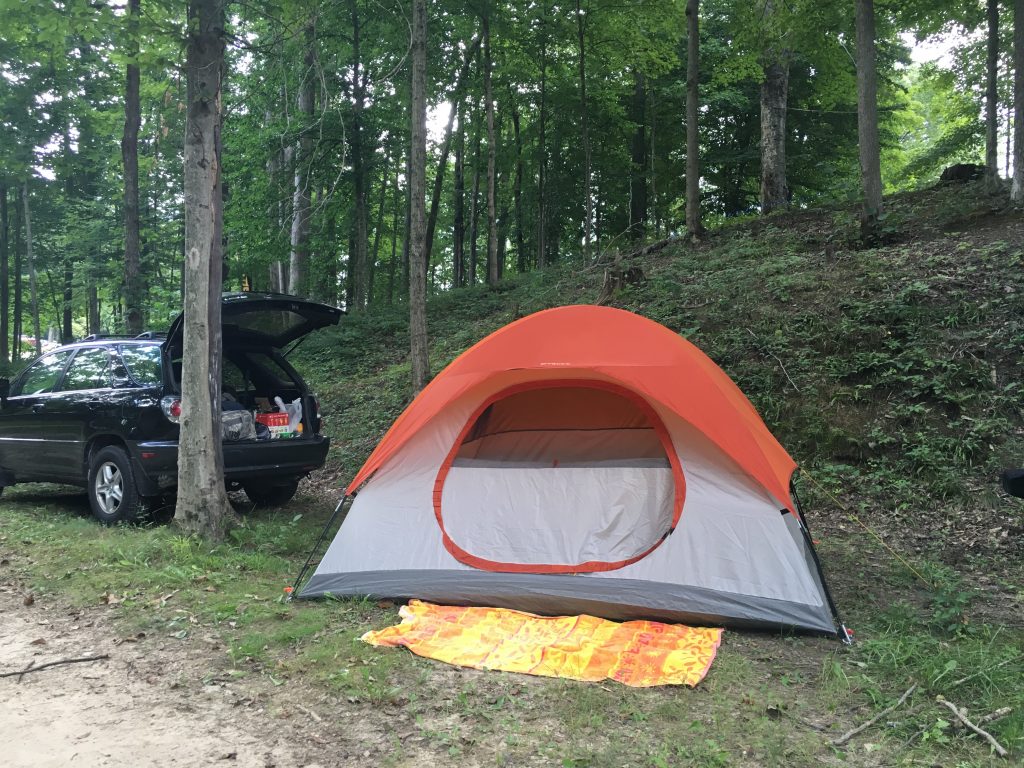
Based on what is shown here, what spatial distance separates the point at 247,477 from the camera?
5.99 metres

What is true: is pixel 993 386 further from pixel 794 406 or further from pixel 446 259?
pixel 446 259

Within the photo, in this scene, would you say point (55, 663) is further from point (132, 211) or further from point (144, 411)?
point (132, 211)

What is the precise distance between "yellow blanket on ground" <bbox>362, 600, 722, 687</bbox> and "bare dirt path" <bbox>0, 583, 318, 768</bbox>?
88 cm

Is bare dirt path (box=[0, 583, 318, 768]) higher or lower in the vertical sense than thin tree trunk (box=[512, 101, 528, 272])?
lower

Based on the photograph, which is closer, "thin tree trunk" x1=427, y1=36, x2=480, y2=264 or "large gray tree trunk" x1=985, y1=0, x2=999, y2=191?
"large gray tree trunk" x1=985, y1=0, x2=999, y2=191

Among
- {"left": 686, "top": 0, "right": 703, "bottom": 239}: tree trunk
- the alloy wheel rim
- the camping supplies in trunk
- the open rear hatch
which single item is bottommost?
the alloy wheel rim

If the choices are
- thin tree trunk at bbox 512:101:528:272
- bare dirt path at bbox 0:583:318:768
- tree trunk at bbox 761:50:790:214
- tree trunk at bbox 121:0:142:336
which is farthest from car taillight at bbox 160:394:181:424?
thin tree trunk at bbox 512:101:528:272

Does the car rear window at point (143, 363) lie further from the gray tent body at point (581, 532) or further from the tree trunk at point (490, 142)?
the tree trunk at point (490, 142)

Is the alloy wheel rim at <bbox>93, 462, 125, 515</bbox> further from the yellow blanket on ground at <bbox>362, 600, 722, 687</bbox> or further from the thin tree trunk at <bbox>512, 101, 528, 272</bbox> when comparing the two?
the thin tree trunk at <bbox>512, 101, 528, 272</bbox>

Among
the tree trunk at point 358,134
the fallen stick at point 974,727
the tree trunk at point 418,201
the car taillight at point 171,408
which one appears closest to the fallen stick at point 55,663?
the car taillight at point 171,408

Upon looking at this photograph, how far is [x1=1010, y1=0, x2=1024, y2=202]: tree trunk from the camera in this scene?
8922 millimetres

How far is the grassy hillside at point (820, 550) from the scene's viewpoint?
2.82 meters

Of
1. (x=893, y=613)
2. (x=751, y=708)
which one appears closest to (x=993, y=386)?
(x=893, y=613)

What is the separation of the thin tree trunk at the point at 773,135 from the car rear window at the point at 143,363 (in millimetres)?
11202
